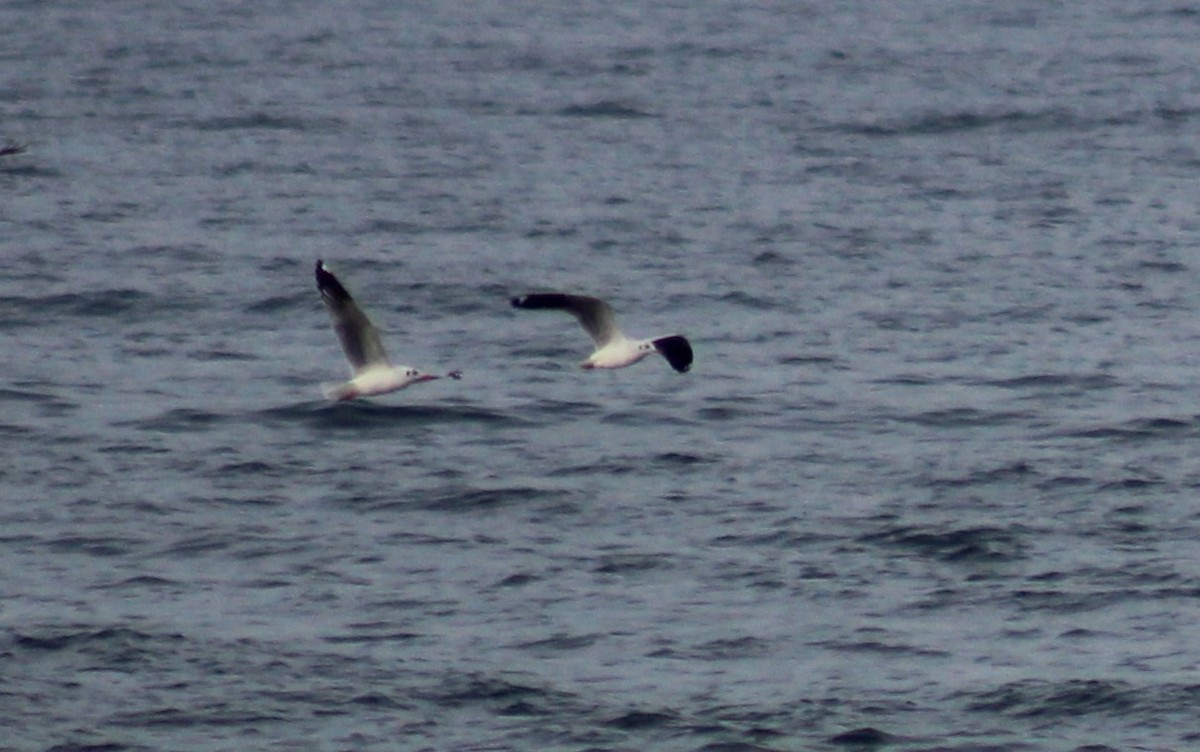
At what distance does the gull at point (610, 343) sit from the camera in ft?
77.8

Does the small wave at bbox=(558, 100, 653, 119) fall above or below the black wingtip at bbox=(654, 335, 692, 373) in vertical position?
above

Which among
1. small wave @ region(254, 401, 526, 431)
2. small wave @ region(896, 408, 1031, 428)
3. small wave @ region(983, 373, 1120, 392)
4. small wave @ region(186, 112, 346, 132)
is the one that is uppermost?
small wave @ region(186, 112, 346, 132)

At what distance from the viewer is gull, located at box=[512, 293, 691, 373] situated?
23.7 m

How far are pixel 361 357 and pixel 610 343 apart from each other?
2118mm

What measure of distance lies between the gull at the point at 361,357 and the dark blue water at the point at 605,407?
279 cm

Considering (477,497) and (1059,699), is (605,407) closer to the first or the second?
(477,497)

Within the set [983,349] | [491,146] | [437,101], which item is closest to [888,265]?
[983,349]

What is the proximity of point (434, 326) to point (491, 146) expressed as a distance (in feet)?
40.9

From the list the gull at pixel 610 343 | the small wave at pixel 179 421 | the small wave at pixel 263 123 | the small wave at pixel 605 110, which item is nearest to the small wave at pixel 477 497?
the small wave at pixel 179 421

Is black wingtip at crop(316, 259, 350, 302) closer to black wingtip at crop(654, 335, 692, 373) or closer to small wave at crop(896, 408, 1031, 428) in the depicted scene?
black wingtip at crop(654, 335, 692, 373)

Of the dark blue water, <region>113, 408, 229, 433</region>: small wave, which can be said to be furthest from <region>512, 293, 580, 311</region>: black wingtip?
<region>113, 408, 229, 433</region>: small wave

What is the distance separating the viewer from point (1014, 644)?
26125mm

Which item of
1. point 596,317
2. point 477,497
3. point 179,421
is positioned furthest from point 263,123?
point 596,317

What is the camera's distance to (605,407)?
34031 mm
